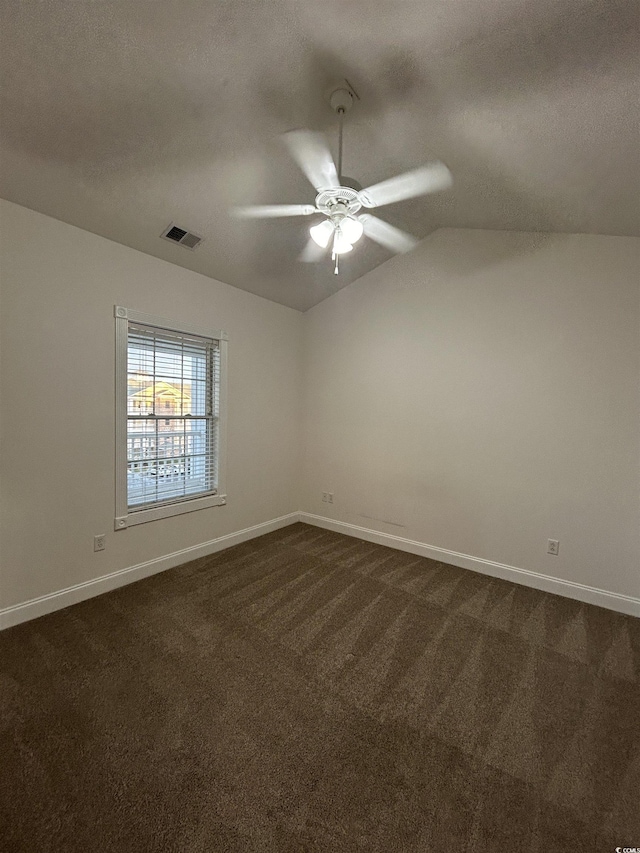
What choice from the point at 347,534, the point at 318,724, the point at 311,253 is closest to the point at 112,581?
the point at 318,724

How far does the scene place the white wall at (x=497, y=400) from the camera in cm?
271

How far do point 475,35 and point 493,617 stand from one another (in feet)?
10.5

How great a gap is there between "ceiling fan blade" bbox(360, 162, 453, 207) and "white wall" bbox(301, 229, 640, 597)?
924mm

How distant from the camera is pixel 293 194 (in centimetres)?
248

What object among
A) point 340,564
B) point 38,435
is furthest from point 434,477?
point 38,435

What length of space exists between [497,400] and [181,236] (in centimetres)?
296

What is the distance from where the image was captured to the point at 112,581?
2779 millimetres

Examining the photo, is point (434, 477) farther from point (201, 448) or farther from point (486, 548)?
point (201, 448)

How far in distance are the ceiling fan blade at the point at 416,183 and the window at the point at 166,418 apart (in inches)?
75.7

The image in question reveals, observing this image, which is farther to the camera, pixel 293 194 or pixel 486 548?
pixel 486 548

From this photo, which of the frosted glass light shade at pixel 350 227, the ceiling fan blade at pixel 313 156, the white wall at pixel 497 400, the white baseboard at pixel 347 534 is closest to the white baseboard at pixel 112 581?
the white baseboard at pixel 347 534

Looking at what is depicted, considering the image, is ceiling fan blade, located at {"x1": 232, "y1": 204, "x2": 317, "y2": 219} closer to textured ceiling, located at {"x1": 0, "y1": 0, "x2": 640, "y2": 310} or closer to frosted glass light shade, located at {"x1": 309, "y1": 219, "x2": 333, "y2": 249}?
textured ceiling, located at {"x1": 0, "y1": 0, "x2": 640, "y2": 310}

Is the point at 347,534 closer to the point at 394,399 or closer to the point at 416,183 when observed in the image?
the point at 394,399

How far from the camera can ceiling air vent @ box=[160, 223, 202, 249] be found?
2.66 metres
